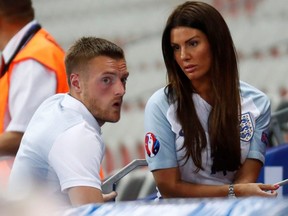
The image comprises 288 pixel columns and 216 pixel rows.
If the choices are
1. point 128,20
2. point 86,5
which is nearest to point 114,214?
point 128,20

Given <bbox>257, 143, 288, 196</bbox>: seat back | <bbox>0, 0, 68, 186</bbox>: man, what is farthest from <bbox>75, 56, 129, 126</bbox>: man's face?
<bbox>257, 143, 288, 196</bbox>: seat back

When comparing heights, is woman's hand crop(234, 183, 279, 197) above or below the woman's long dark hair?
below

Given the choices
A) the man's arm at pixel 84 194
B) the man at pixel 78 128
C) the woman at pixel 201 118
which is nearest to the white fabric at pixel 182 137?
the woman at pixel 201 118

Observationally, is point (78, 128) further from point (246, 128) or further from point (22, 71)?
point (22, 71)

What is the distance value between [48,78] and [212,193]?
115cm

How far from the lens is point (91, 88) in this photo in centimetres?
390

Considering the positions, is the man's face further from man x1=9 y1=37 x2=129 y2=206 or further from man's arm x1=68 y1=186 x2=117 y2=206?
man's arm x1=68 y1=186 x2=117 y2=206

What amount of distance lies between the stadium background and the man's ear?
4396 millimetres

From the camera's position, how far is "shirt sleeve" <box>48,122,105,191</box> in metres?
3.58

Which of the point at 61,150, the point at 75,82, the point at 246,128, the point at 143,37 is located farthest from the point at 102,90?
the point at 143,37

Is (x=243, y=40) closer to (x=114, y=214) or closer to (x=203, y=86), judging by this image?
(x=203, y=86)

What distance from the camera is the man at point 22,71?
4.87 metres

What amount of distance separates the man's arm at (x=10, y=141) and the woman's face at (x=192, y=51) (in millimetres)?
1007

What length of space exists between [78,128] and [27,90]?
1.21 metres
